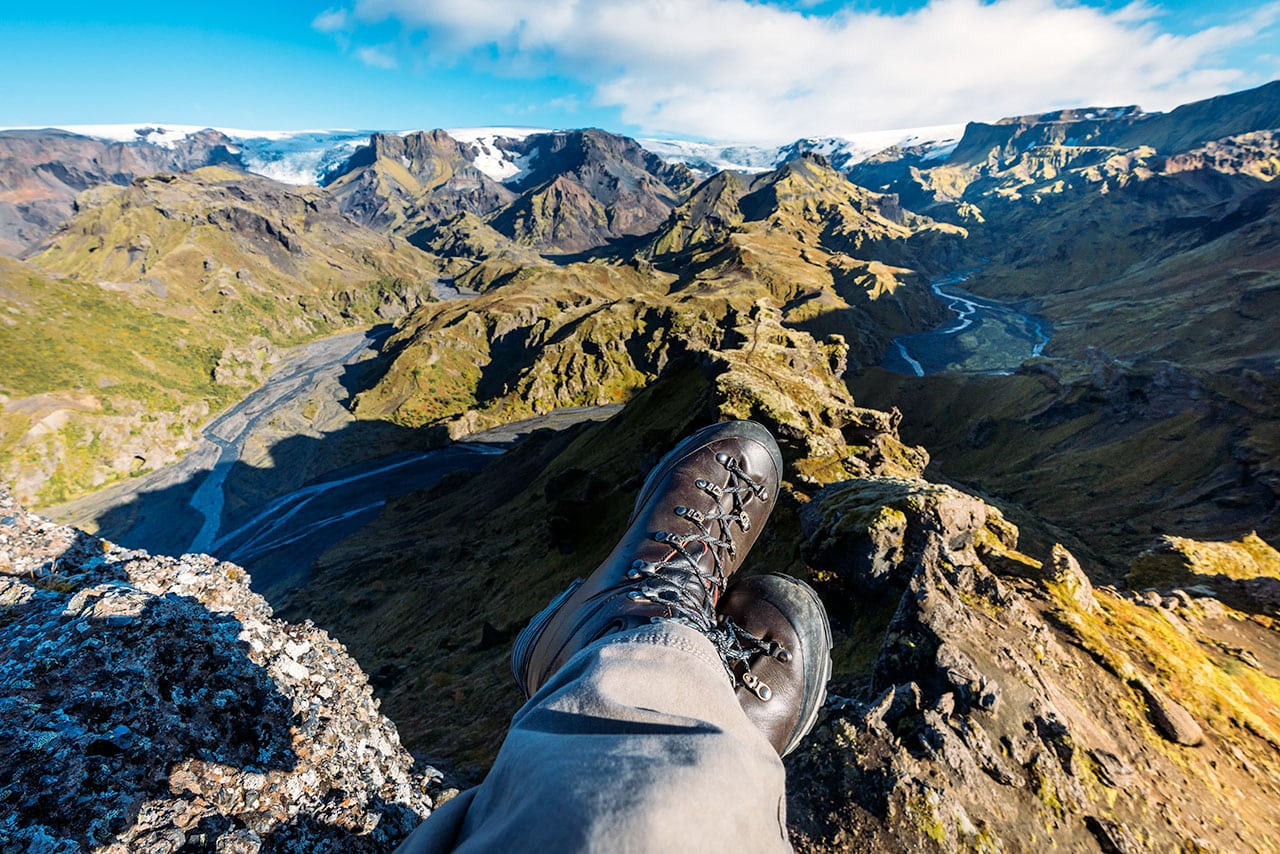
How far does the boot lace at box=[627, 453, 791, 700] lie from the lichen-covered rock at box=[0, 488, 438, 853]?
2.35 metres

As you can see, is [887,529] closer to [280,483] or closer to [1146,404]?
[1146,404]

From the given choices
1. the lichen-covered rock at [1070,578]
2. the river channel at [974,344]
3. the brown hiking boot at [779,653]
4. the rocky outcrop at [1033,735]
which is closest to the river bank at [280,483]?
the brown hiking boot at [779,653]

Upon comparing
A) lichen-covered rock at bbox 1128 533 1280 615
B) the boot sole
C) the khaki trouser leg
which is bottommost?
lichen-covered rock at bbox 1128 533 1280 615

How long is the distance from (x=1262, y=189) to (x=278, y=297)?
279803 millimetres

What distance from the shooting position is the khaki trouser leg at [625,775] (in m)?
1.47

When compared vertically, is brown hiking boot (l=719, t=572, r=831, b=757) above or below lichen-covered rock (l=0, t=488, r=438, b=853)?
below

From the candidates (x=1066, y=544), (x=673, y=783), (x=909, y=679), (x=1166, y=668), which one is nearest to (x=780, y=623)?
(x=909, y=679)

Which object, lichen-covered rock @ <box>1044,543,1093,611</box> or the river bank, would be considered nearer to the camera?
lichen-covered rock @ <box>1044,543,1093,611</box>

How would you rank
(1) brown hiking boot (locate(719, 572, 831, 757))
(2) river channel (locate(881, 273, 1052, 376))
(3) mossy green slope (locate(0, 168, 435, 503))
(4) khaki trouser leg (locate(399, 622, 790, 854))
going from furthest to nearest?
(2) river channel (locate(881, 273, 1052, 376))
(3) mossy green slope (locate(0, 168, 435, 503))
(1) brown hiking boot (locate(719, 572, 831, 757))
(4) khaki trouser leg (locate(399, 622, 790, 854))

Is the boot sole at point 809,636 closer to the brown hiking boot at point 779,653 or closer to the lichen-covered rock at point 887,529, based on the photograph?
the brown hiking boot at point 779,653

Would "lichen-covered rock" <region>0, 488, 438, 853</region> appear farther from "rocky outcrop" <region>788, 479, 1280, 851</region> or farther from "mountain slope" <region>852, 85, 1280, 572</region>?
"mountain slope" <region>852, 85, 1280, 572</region>

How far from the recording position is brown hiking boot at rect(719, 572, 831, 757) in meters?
3.97

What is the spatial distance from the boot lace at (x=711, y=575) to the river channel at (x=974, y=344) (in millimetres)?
113605

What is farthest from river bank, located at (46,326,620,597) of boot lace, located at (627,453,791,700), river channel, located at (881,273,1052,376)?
river channel, located at (881,273,1052,376)
